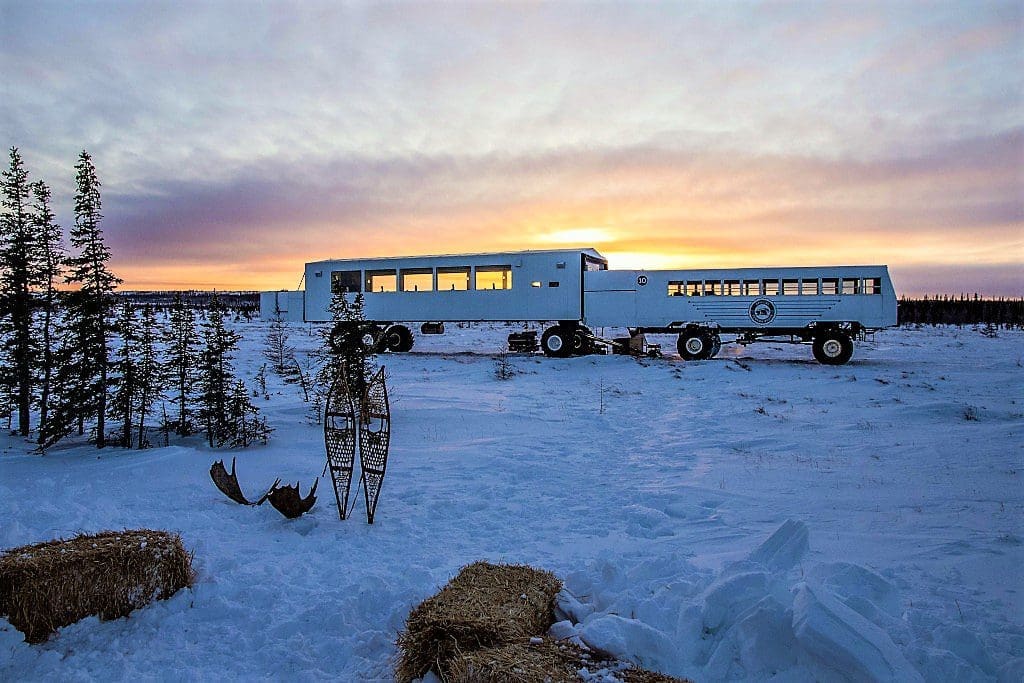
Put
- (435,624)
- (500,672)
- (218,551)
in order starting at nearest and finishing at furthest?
(500,672), (435,624), (218,551)

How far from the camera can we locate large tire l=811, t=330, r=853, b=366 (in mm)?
22438

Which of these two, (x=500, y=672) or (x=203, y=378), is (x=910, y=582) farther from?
(x=203, y=378)

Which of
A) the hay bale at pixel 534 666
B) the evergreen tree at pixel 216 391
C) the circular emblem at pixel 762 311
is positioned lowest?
the hay bale at pixel 534 666

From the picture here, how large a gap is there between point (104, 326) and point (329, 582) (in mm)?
6752

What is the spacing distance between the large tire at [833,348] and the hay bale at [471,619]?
70.5 ft

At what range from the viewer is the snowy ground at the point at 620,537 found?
3.58 metres

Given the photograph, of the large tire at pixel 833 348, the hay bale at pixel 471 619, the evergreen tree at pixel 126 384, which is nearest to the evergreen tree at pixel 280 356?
the evergreen tree at pixel 126 384

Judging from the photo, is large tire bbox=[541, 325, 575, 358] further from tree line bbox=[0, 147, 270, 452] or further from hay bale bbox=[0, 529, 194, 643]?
hay bale bbox=[0, 529, 194, 643]

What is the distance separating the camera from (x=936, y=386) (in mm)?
16094

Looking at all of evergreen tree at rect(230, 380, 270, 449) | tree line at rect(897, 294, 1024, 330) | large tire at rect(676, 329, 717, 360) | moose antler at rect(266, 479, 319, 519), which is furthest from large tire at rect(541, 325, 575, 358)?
tree line at rect(897, 294, 1024, 330)

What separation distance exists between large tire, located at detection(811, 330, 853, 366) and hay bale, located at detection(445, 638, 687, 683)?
22.0 metres

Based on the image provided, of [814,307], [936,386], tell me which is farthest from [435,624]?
[814,307]

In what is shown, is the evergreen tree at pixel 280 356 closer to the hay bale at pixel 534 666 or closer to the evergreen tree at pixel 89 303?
the evergreen tree at pixel 89 303

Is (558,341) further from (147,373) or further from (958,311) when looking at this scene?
(958,311)
